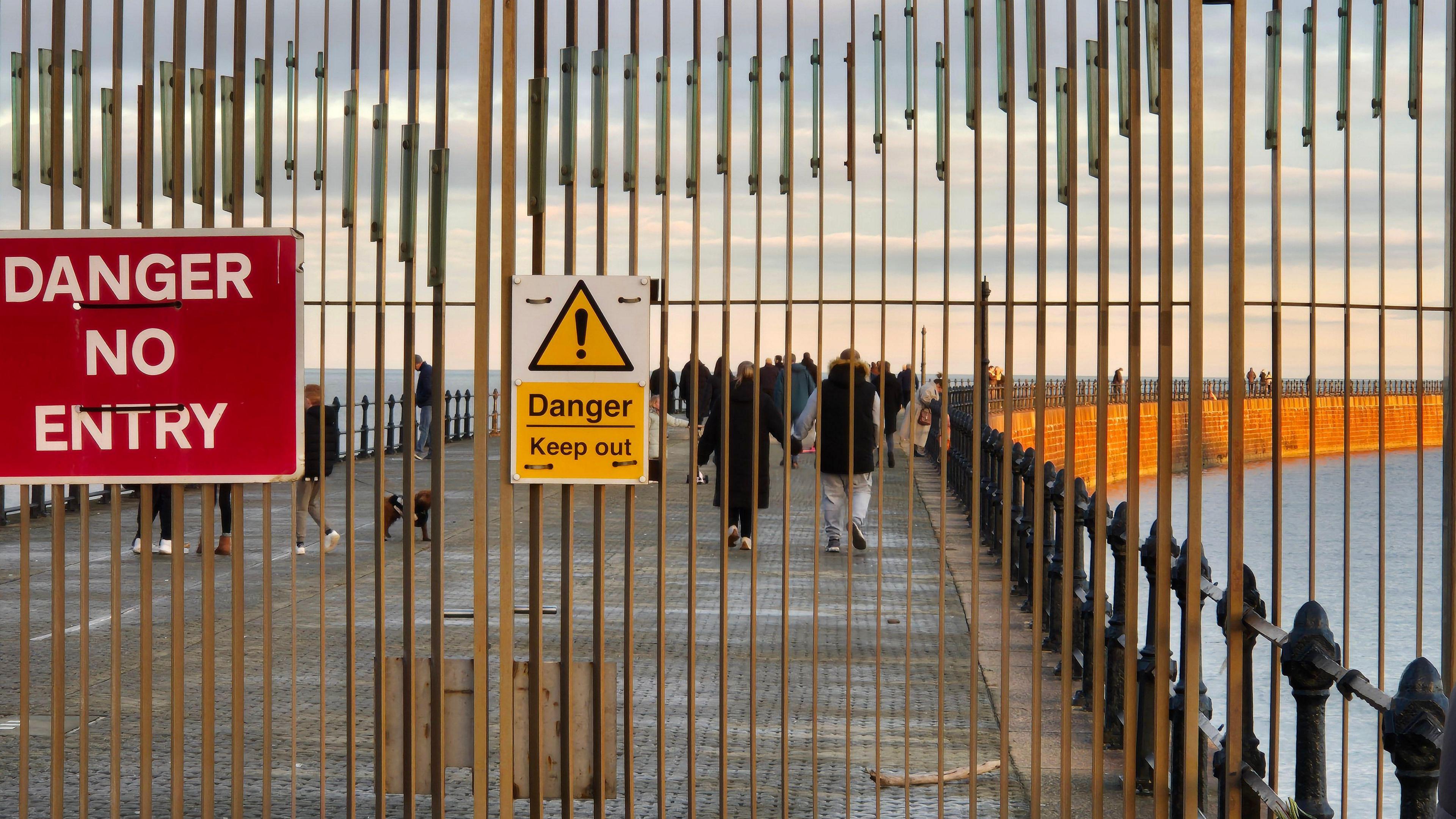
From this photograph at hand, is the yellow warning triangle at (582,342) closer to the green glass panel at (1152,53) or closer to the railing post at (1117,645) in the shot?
the green glass panel at (1152,53)

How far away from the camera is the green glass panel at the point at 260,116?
165 inches

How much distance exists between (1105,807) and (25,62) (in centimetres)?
436

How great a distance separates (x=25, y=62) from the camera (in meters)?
4.11

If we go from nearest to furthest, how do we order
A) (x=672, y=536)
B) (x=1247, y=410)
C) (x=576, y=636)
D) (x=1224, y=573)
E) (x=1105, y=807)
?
(x=1105, y=807), (x=576, y=636), (x=672, y=536), (x=1224, y=573), (x=1247, y=410)

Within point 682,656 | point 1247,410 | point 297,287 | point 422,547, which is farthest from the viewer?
point 1247,410

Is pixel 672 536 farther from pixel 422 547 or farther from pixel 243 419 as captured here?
pixel 243 419

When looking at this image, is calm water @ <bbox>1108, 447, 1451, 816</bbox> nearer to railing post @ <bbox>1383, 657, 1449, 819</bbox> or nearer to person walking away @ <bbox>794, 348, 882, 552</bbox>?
railing post @ <bbox>1383, 657, 1449, 819</bbox>

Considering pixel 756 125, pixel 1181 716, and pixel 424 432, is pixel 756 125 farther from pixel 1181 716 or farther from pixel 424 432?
pixel 424 432

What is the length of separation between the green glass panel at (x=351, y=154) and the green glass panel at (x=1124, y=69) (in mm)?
1969

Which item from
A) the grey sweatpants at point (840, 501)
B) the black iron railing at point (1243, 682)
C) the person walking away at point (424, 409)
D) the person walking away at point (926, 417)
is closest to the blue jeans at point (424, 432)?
the person walking away at point (424, 409)

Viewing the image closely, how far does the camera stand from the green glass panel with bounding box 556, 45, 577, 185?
3.98m

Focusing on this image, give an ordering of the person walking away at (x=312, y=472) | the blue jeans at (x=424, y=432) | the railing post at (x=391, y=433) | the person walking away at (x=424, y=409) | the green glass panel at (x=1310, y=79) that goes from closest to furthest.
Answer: the green glass panel at (x=1310, y=79), the person walking away at (x=312, y=472), the person walking away at (x=424, y=409), the blue jeans at (x=424, y=432), the railing post at (x=391, y=433)

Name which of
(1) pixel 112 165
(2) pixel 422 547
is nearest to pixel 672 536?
(2) pixel 422 547

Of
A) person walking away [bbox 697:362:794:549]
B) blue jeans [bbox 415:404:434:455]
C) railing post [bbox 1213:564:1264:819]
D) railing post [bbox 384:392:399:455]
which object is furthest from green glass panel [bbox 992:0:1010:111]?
railing post [bbox 384:392:399:455]
